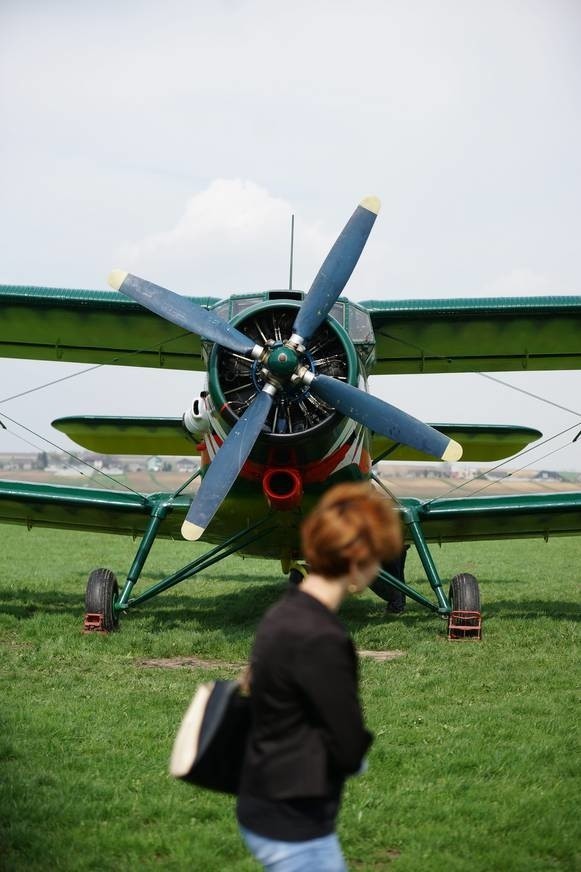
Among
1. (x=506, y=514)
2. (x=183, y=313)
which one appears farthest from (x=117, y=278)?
(x=506, y=514)

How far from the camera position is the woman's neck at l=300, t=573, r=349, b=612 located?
8.04 ft

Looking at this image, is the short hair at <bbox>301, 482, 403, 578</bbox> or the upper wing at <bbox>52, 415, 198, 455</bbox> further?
the upper wing at <bbox>52, 415, 198, 455</bbox>

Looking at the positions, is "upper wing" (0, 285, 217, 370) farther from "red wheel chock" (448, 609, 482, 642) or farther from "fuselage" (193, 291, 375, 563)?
"red wheel chock" (448, 609, 482, 642)

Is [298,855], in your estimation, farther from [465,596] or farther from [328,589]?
[465,596]

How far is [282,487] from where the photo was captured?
28.3 ft

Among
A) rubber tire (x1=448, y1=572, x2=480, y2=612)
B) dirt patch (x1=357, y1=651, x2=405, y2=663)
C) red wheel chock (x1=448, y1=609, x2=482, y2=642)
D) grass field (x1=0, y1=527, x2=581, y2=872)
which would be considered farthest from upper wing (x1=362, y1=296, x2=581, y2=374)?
dirt patch (x1=357, y1=651, x2=405, y2=663)

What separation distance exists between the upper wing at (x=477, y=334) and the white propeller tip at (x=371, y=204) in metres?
1.34

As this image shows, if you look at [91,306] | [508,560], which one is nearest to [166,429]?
[91,306]

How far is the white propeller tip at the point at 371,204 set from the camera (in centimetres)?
864

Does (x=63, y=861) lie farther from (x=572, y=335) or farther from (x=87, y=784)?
(x=572, y=335)

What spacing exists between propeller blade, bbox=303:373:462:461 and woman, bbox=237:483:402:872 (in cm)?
558

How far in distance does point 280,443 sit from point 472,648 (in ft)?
8.69

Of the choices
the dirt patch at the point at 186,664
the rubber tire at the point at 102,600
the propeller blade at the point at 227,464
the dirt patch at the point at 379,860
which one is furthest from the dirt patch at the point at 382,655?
the dirt patch at the point at 379,860

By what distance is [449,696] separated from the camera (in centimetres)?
689
